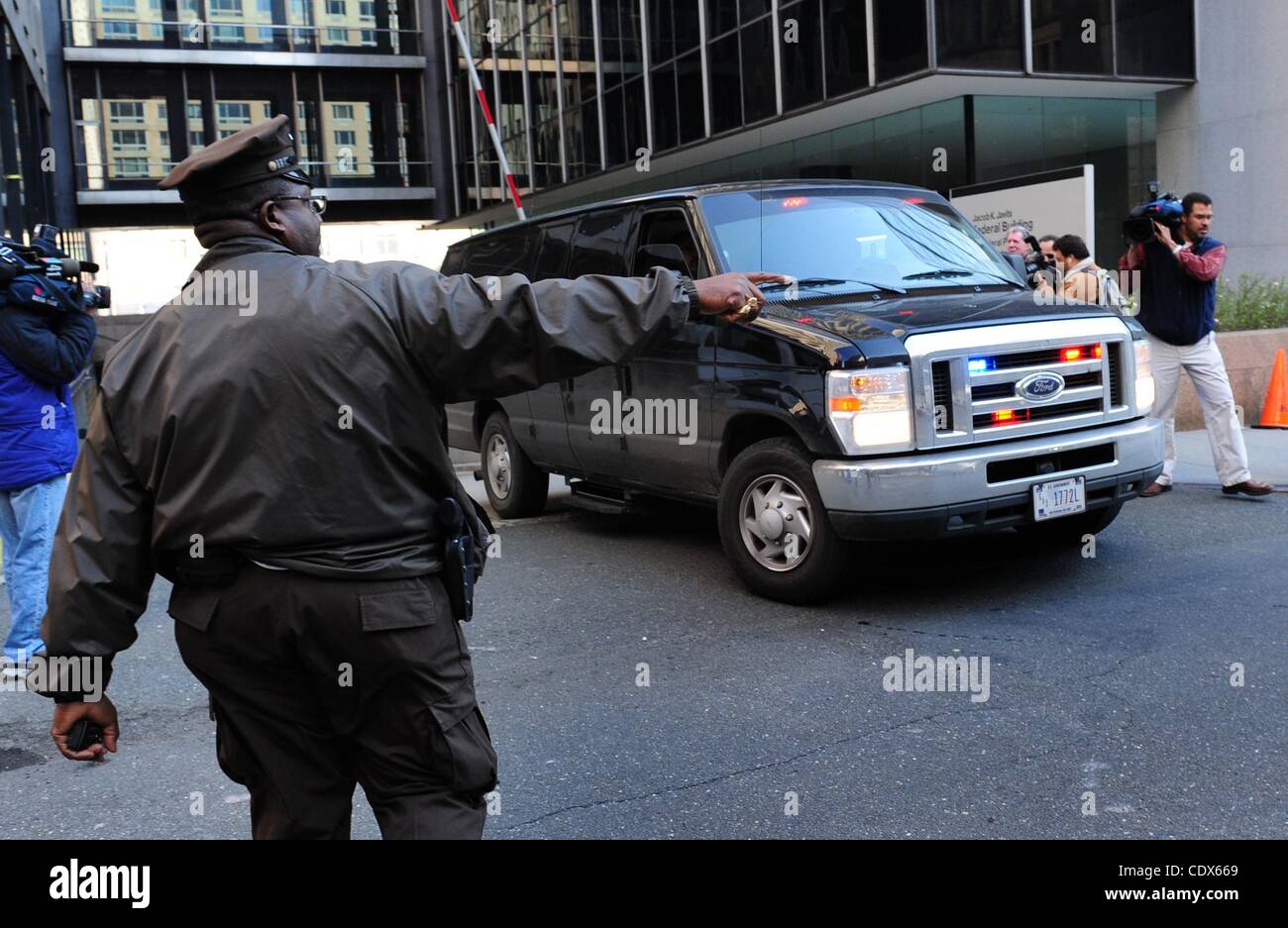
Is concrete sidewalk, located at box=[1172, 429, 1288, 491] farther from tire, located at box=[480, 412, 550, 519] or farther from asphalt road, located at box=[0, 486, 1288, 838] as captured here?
tire, located at box=[480, 412, 550, 519]

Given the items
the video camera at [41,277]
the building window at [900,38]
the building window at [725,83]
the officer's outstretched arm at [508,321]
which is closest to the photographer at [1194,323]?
the video camera at [41,277]

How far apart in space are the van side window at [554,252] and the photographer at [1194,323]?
3949 mm

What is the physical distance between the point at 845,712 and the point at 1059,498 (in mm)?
1976

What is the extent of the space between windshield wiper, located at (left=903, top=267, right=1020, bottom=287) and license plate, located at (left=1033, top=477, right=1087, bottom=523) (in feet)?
4.57

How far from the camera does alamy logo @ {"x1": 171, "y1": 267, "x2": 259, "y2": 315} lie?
7.95ft

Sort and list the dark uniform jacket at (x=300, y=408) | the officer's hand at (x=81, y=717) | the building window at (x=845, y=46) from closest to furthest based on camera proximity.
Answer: the dark uniform jacket at (x=300, y=408)
the officer's hand at (x=81, y=717)
the building window at (x=845, y=46)

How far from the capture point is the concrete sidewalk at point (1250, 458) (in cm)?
935

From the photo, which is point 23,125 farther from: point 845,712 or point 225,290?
point 225,290

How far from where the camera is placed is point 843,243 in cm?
688

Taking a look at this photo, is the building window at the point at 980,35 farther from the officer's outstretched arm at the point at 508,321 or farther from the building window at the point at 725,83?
the officer's outstretched arm at the point at 508,321

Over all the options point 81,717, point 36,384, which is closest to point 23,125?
point 36,384

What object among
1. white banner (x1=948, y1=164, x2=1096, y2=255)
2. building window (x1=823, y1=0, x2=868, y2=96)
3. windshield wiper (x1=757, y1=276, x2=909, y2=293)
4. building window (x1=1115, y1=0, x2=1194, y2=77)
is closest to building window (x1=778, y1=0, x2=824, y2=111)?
building window (x1=823, y1=0, x2=868, y2=96)
